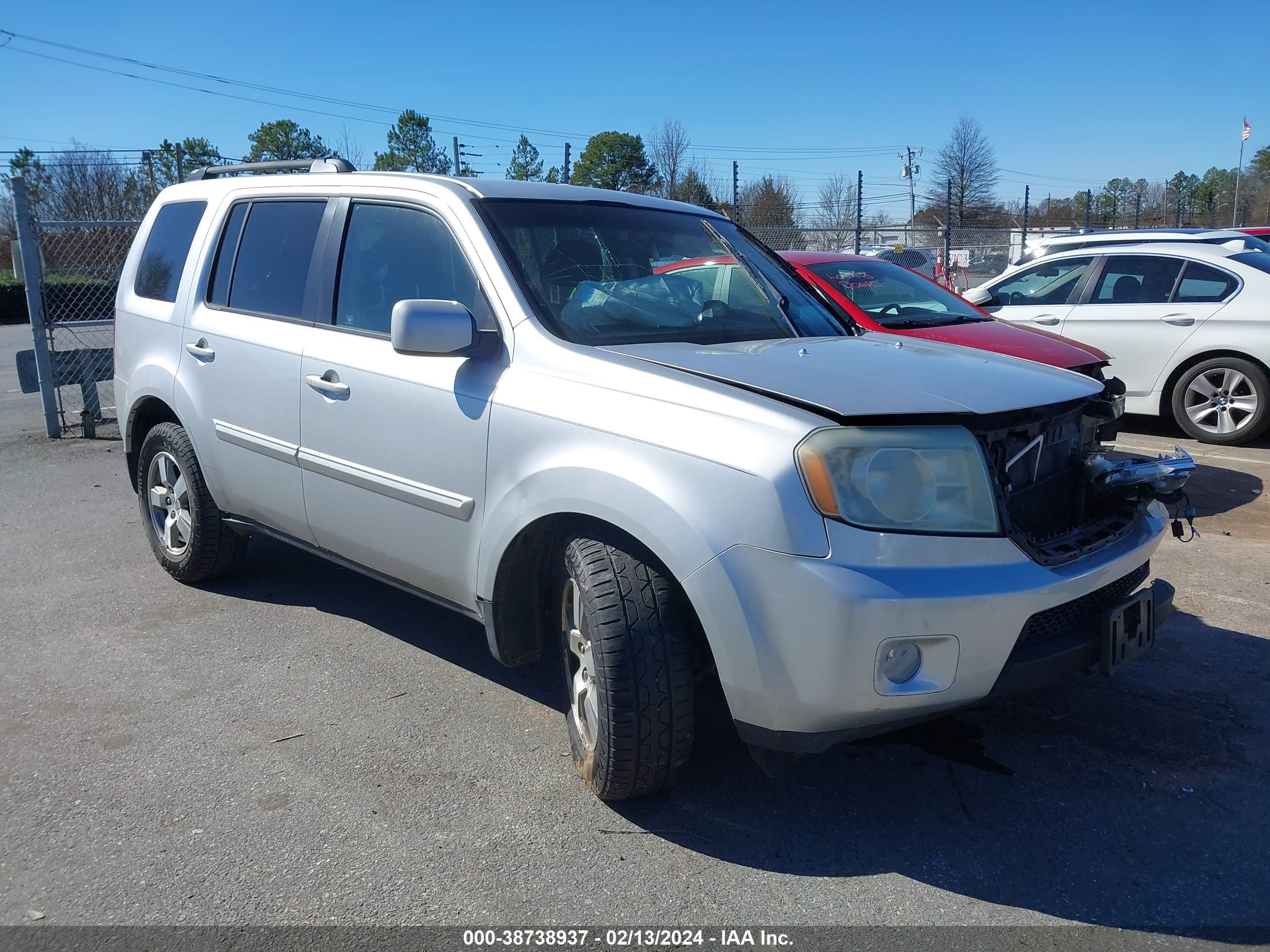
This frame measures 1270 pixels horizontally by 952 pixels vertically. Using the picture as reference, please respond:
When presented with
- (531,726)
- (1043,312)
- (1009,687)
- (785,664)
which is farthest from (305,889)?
(1043,312)

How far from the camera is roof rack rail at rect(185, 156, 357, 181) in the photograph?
Answer: 465 cm

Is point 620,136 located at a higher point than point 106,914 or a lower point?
higher

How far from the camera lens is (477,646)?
14.5 feet

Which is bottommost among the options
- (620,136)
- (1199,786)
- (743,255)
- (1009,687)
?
(1199,786)

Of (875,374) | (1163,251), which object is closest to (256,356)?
(875,374)

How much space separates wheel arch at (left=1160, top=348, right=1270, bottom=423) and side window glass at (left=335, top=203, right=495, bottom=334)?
7046mm

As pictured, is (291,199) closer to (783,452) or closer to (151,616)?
(151,616)

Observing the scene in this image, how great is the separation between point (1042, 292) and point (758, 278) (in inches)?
243

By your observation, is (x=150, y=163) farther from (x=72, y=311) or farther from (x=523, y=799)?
(x=523, y=799)

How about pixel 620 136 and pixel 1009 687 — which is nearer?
pixel 1009 687

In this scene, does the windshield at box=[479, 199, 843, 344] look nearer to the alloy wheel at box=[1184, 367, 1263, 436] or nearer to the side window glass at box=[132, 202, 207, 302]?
the side window glass at box=[132, 202, 207, 302]

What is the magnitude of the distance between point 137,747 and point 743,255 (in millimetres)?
2962

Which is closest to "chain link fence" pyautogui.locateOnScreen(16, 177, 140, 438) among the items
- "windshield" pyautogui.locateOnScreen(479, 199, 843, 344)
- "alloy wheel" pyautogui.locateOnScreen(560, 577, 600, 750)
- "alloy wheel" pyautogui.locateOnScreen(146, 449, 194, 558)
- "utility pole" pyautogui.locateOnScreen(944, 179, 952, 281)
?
"alloy wheel" pyautogui.locateOnScreen(146, 449, 194, 558)

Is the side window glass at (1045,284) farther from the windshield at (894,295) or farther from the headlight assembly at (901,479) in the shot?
the headlight assembly at (901,479)
